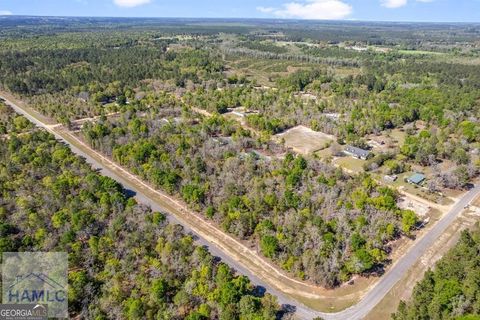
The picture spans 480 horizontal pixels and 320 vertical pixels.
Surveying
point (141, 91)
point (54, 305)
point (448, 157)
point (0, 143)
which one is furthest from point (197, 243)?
point (141, 91)

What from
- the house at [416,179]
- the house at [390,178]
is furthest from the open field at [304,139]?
the house at [416,179]

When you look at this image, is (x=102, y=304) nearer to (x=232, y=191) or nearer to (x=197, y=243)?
(x=197, y=243)
